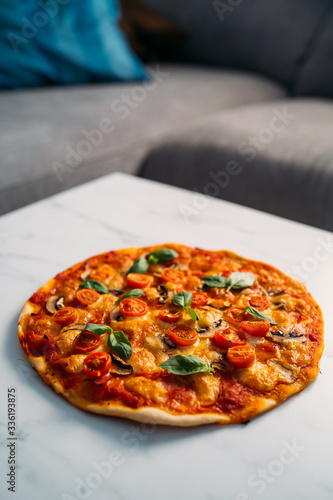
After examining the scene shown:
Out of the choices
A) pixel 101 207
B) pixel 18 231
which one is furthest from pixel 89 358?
pixel 101 207

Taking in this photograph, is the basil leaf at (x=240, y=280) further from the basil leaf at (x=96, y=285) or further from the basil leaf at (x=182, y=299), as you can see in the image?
the basil leaf at (x=96, y=285)

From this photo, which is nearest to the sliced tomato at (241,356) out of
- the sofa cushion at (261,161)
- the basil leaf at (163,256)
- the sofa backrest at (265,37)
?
the basil leaf at (163,256)

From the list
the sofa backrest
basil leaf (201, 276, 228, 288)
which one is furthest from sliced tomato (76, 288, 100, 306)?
the sofa backrest

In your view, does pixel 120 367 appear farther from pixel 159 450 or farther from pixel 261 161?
pixel 261 161

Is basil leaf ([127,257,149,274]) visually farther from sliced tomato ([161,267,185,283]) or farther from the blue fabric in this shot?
the blue fabric

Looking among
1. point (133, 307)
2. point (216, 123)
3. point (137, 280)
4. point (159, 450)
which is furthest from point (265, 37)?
point (159, 450)
